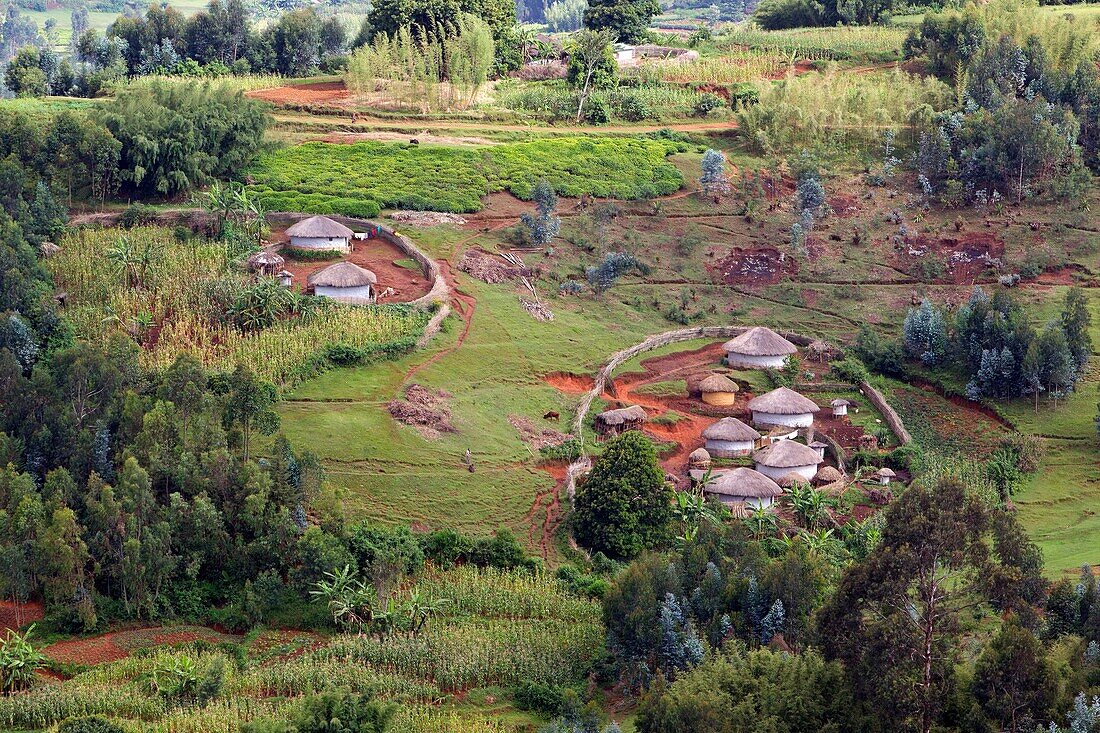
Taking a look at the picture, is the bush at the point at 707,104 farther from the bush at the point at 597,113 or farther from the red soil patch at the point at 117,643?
the red soil patch at the point at 117,643

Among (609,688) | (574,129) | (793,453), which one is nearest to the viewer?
(609,688)

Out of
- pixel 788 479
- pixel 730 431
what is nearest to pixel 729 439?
pixel 730 431

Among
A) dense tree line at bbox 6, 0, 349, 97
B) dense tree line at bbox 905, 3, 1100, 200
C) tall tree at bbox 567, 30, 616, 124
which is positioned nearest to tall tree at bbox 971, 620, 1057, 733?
dense tree line at bbox 905, 3, 1100, 200

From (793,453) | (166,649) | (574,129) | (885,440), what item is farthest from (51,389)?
(574,129)

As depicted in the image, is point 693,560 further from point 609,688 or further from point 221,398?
point 221,398

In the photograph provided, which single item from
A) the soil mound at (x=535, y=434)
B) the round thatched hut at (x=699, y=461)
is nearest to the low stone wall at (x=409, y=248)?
the soil mound at (x=535, y=434)

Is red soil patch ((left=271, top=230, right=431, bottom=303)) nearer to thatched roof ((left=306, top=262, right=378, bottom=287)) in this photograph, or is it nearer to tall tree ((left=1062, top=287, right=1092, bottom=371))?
thatched roof ((left=306, top=262, right=378, bottom=287))

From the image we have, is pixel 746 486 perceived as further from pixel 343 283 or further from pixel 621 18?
pixel 621 18
